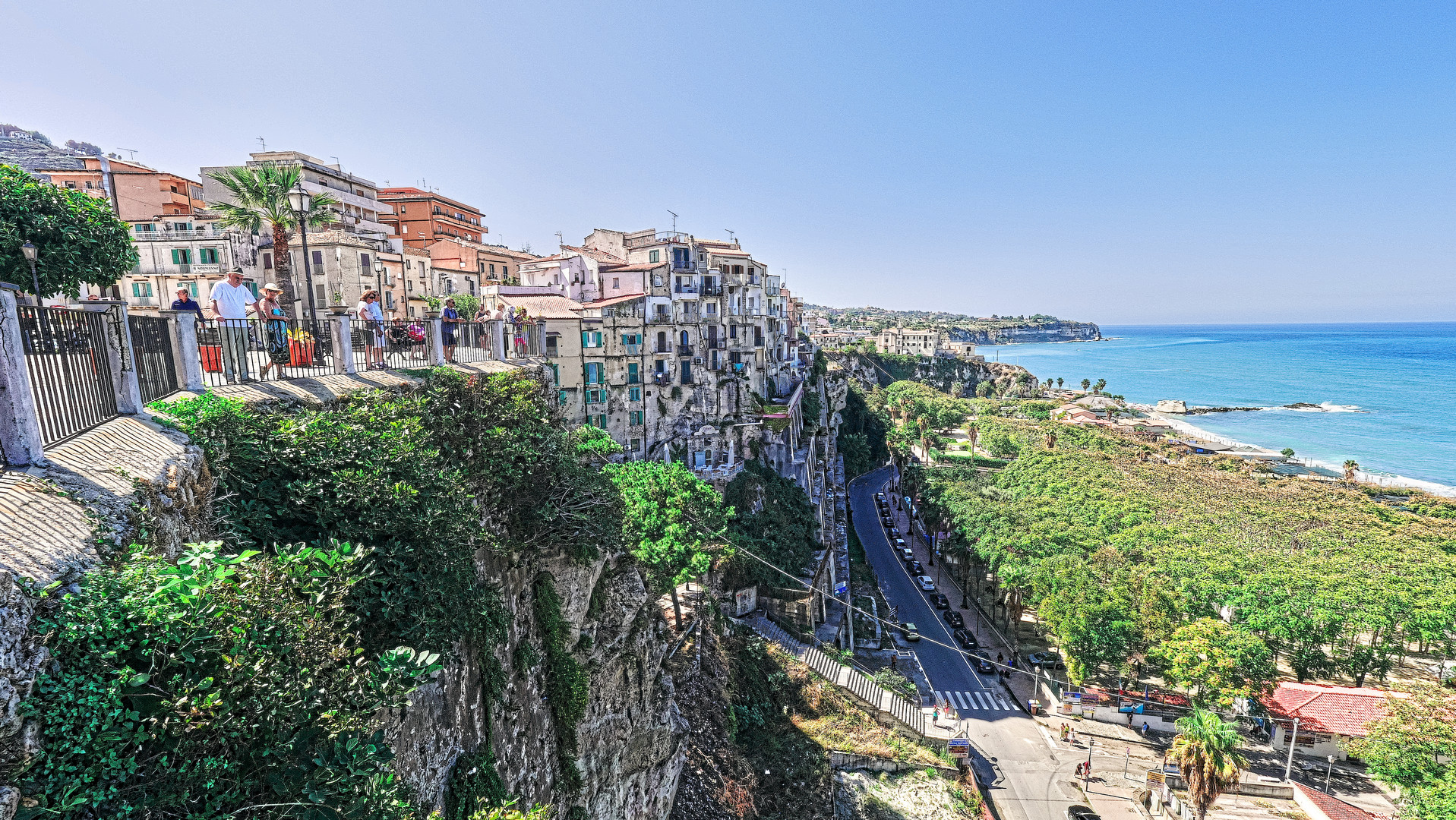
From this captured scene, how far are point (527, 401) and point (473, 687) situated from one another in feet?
21.2

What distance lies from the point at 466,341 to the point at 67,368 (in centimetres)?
1165

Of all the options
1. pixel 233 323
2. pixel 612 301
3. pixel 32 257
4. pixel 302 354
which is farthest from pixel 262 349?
pixel 612 301

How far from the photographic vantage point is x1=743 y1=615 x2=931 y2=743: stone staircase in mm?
26406

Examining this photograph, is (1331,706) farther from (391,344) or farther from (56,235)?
(56,235)

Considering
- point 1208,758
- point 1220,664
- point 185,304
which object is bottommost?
point 1220,664

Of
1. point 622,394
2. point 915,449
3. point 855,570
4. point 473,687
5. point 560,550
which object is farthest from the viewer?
point 915,449

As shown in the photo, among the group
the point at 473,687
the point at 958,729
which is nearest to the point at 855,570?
the point at 958,729

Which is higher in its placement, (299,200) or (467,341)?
(299,200)

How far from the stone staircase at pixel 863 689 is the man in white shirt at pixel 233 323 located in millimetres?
23532

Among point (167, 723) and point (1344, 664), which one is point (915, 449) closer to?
point (1344, 664)

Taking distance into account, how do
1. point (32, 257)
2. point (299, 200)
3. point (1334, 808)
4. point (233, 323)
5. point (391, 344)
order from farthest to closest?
point (1334, 808) → point (391, 344) → point (299, 200) → point (233, 323) → point (32, 257)

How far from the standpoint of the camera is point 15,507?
5.02 m

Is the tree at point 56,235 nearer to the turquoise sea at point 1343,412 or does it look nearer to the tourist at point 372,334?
the tourist at point 372,334

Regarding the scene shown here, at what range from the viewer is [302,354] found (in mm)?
12602
